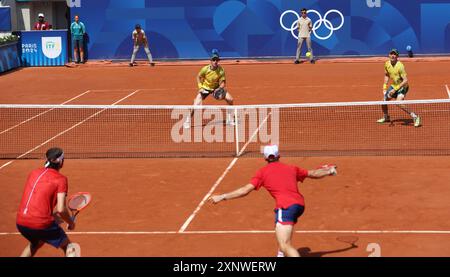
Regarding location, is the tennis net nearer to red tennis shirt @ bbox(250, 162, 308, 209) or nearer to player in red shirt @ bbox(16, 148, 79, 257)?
red tennis shirt @ bbox(250, 162, 308, 209)

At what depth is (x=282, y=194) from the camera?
10.9 m

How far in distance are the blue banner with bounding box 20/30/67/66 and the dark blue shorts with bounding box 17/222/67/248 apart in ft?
89.0

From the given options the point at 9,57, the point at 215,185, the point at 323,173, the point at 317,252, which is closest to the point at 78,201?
the point at 323,173

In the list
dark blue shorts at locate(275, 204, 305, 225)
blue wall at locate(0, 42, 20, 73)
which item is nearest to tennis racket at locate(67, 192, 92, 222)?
dark blue shorts at locate(275, 204, 305, 225)

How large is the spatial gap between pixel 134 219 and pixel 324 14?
22.9 m

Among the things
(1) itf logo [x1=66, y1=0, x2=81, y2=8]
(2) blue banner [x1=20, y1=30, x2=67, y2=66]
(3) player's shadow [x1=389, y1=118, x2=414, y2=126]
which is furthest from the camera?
(1) itf logo [x1=66, y1=0, x2=81, y2=8]

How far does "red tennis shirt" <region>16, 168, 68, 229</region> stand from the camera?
1064 centimetres

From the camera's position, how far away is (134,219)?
1499 centimetres

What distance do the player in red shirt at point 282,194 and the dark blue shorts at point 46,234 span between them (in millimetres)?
1948

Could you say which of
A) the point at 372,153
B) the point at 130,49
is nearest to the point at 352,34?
the point at 130,49

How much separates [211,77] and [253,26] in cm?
1421

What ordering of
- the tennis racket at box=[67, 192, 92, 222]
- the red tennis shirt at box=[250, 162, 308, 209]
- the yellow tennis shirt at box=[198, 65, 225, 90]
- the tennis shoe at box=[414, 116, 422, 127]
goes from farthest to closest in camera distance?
the yellow tennis shirt at box=[198, 65, 225, 90] < the tennis shoe at box=[414, 116, 422, 127] < the tennis racket at box=[67, 192, 92, 222] < the red tennis shirt at box=[250, 162, 308, 209]

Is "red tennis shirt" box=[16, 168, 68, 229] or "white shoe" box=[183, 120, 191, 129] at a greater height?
"red tennis shirt" box=[16, 168, 68, 229]

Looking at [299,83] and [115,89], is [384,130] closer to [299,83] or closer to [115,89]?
[299,83]
